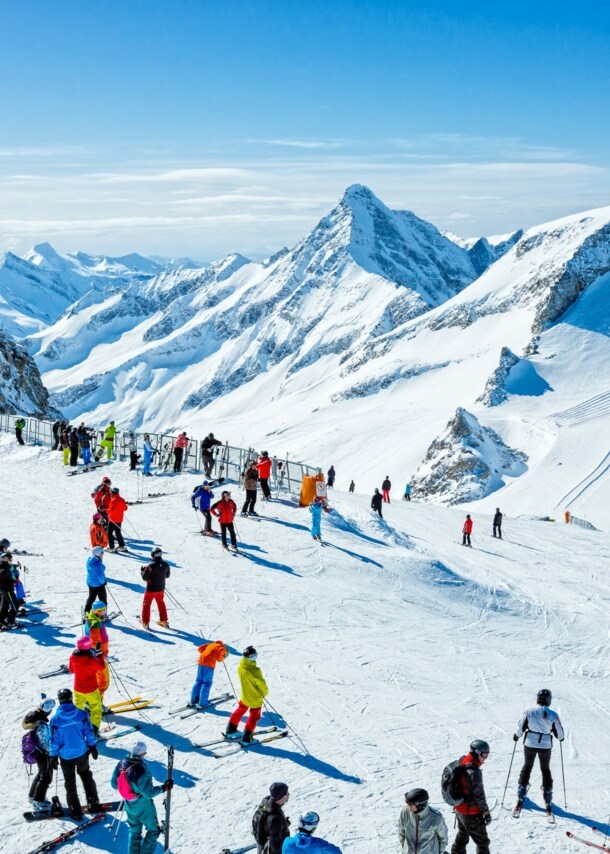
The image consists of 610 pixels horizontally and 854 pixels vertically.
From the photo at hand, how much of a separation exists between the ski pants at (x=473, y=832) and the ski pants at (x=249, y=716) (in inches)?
137

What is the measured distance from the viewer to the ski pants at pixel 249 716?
37.7ft

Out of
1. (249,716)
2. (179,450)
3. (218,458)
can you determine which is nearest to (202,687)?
(249,716)

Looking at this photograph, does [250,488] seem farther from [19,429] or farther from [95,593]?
[19,429]

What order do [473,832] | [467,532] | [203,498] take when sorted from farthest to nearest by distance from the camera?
[467,532]
[203,498]
[473,832]

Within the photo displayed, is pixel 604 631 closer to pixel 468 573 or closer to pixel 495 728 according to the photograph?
pixel 468 573

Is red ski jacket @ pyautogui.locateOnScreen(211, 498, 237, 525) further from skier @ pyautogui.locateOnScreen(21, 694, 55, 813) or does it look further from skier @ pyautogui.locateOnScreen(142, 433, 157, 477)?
skier @ pyautogui.locateOnScreen(21, 694, 55, 813)

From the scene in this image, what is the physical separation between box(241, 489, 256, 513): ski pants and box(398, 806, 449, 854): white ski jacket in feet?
56.8

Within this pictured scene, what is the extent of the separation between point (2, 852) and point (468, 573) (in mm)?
17709

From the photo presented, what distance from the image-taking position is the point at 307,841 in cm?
708

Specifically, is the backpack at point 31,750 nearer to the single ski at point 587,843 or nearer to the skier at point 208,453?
the single ski at point 587,843

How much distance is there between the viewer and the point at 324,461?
94000 mm

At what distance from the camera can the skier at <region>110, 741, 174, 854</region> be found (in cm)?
834

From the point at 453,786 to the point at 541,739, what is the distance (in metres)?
2.24

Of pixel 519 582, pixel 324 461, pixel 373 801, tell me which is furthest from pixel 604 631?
pixel 324 461
